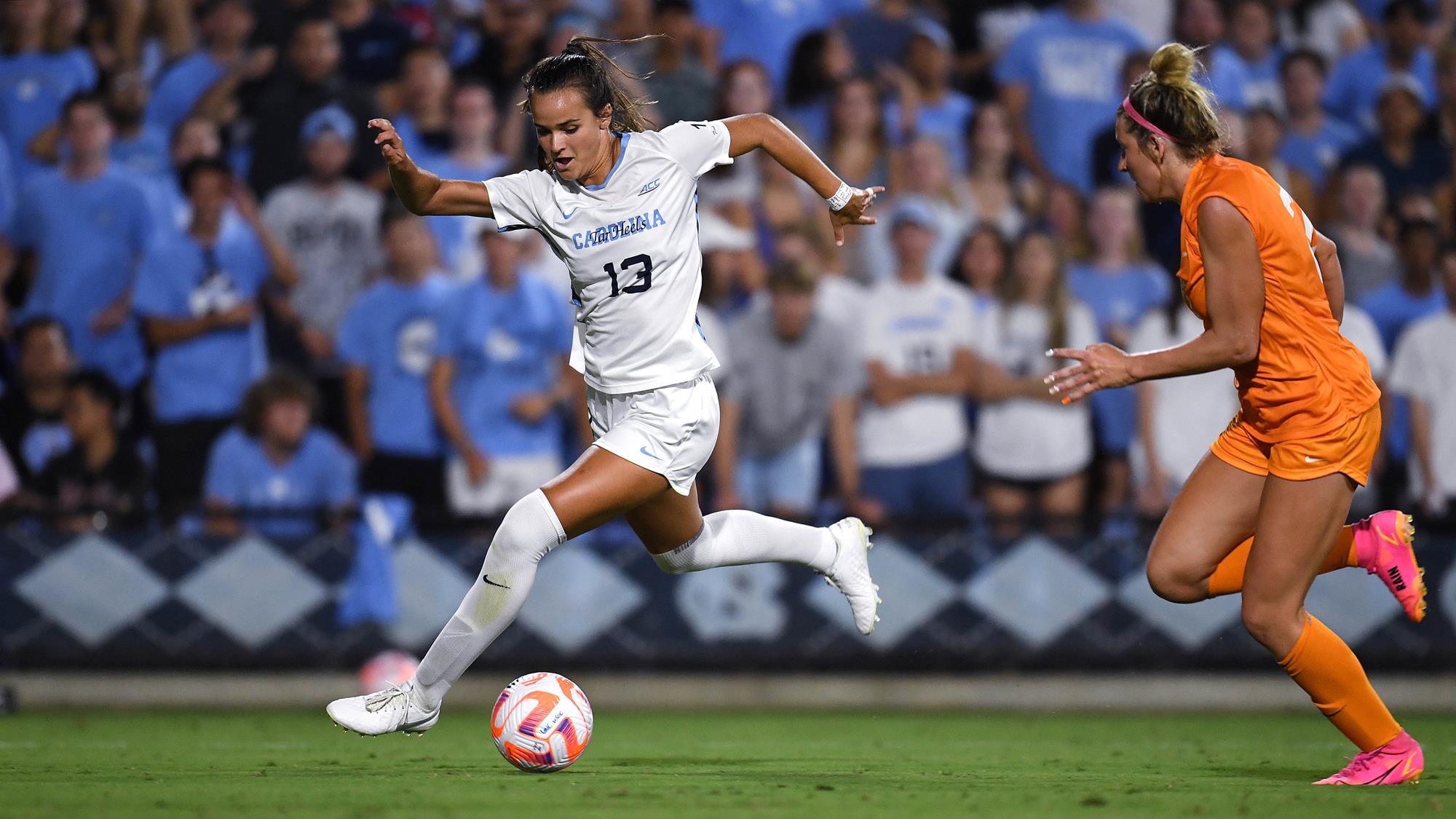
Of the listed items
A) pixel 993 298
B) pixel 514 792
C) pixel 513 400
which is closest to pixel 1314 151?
pixel 993 298

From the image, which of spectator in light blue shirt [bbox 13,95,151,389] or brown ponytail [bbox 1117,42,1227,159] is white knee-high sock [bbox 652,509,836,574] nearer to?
brown ponytail [bbox 1117,42,1227,159]

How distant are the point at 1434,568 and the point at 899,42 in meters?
5.17

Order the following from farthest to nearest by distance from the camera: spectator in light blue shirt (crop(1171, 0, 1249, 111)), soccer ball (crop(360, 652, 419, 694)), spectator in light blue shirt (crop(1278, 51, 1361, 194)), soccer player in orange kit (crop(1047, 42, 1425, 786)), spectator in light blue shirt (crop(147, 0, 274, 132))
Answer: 1. spectator in light blue shirt (crop(1171, 0, 1249, 111))
2. spectator in light blue shirt (crop(1278, 51, 1361, 194))
3. spectator in light blue shirt (crop(147, 0, 274, 132))
4. soccer ball (crop(360, 652, 419, 694))
5. soccer player in orange kit (crop(1047, 42, 1425, 786))

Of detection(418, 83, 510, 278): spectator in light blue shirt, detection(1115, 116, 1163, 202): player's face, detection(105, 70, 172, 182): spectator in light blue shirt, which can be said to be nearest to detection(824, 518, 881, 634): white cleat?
detection(1115, 116, 1163, 202): player's face

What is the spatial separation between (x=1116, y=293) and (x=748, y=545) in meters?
5.52

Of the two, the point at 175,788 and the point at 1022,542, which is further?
the point at 1022,542

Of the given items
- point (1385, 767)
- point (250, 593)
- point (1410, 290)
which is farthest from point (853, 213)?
point (1410, 290)

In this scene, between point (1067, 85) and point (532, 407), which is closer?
point (532, 407)

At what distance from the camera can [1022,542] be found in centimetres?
1015

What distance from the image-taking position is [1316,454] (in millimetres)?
5445

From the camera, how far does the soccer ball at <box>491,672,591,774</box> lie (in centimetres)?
568

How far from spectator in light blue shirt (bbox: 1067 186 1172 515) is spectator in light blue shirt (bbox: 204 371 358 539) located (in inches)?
190

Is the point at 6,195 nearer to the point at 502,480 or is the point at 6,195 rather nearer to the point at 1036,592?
the point at 502,480

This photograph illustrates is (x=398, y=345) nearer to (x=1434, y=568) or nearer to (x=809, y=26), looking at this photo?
(x=809, y=26)
